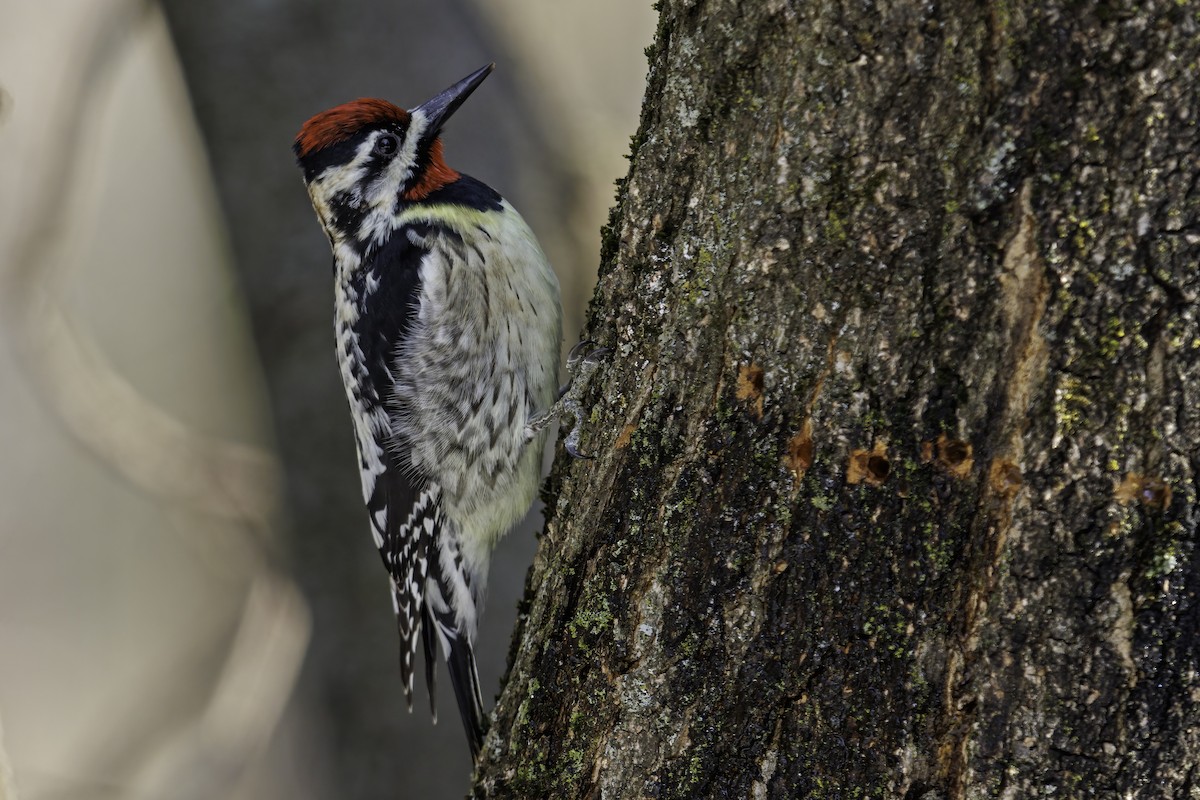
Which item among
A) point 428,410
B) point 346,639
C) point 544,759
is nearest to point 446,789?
point 346,639

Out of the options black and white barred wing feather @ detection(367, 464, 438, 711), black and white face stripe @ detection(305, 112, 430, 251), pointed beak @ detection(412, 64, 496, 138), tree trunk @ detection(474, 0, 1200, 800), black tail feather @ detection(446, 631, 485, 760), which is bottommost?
black tail feather @ detection(446, 631, 485, 760)

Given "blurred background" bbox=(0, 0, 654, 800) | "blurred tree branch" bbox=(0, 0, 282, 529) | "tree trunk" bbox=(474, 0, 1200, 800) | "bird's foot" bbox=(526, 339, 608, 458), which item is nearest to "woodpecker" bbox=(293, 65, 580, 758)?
"bird's foot" bbox=(526, 339, 608, 458)

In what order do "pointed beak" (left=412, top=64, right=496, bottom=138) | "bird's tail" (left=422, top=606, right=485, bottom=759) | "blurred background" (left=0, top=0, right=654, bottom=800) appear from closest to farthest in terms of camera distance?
"bird's tail" (left=422, top=606, right=485, bottom=759) → "pointed beak" (left=412, top=64, right=496, bottom=138) → "blurred background" (left=0, top=0, right=654, bottom=800)

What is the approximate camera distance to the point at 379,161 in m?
3.19

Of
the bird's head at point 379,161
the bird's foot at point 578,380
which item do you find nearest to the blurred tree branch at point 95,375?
the bird's head at point 379,161

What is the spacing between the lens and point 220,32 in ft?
11.7

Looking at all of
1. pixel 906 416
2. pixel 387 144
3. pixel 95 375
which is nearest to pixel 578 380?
pixel 906 416

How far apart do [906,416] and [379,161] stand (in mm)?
2223

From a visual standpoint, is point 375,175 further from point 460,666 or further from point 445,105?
point 460,666

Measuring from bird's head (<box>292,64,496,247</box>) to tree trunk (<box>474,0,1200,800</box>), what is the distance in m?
1.55

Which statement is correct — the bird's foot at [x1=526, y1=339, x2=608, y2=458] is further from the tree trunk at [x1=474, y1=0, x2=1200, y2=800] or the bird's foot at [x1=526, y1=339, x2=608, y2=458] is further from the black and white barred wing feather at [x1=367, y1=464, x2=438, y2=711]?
the black and white barred wing feather at [x1=367, y1=464, x2=438, y2=711]

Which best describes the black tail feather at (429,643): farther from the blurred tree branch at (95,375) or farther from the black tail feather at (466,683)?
the blurred tree branch at (95,375)

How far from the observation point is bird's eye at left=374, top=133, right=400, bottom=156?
3.15 metres

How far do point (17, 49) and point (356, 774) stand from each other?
364 cm
